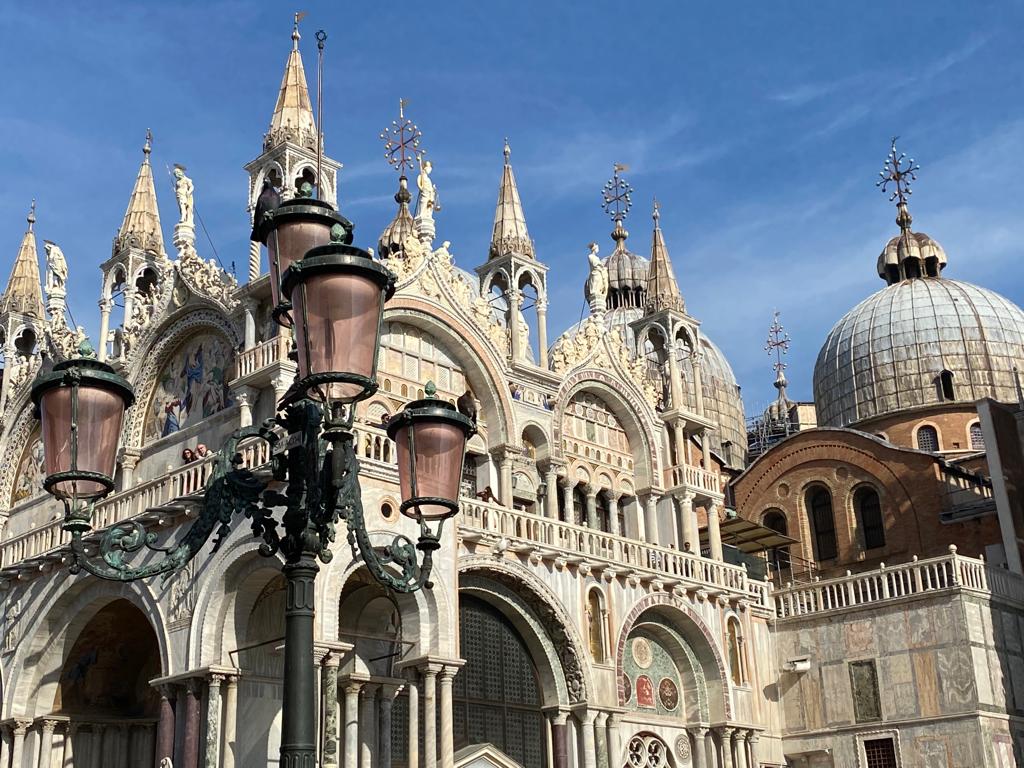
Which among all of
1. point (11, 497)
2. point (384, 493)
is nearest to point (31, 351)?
point (11, 497)

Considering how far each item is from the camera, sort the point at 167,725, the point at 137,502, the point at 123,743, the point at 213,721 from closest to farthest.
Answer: the point at 213,721, the point at 167,725, the point at 137,502, the point at 123,743

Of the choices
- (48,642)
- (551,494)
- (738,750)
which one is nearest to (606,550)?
(551,494)

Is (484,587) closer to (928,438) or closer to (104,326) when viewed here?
(104,326)

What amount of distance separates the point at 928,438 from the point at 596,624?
68.4 feet

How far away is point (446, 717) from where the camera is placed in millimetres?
19312

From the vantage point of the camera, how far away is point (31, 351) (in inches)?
1186

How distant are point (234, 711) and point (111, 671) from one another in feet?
19.4

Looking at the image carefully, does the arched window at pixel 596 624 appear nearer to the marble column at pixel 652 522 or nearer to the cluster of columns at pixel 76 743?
the marble column at pixel 652 522

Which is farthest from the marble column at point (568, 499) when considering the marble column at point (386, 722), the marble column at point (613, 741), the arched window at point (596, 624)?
the marble column at point (386, 722)

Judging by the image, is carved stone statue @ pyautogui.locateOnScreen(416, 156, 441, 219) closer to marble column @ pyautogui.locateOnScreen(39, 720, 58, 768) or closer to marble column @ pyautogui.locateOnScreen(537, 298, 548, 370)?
marble column @ pyautogui.locateOnScreen(537, 298, 548, 370)

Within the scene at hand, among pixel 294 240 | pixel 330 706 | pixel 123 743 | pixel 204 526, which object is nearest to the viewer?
pixel 204 526

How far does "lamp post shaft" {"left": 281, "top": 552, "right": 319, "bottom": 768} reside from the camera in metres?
7.65

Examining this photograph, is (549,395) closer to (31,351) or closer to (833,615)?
(833,615)

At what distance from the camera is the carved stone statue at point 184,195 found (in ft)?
Result: 82.6
